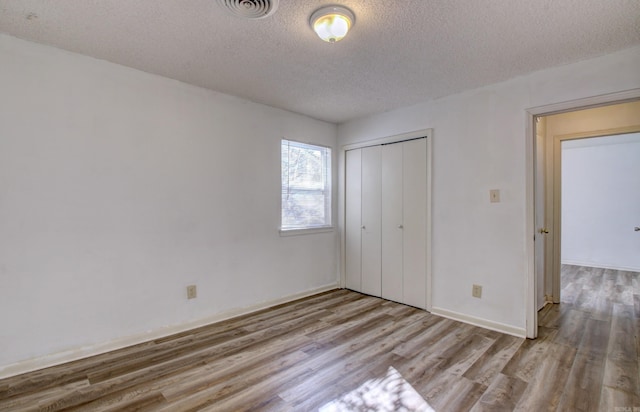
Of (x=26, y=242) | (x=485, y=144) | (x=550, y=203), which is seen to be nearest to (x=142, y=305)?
(x=26, y=242)

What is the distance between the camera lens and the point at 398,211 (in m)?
3.64

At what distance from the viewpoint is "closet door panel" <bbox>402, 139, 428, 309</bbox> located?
340cm

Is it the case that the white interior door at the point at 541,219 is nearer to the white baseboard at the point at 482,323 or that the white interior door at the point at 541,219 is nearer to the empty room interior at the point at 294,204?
the empty room interior at the point at 294,204

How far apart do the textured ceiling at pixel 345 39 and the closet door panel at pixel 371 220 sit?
118 centimetres

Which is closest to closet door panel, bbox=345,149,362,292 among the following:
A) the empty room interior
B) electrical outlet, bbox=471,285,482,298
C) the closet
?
the closet

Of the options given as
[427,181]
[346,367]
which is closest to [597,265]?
[427,181]

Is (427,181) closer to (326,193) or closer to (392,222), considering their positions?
(392,222)

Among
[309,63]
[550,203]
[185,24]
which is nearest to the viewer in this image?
[185,24]

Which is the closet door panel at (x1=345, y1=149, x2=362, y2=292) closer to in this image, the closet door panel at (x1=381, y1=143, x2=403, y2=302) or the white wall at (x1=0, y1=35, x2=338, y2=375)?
the closet door panel at (x1=381, y1=143, x2=403, y2=302)

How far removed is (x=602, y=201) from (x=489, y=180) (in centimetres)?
448

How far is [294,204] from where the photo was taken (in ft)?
12.4

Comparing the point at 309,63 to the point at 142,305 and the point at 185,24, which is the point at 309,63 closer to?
the point at 185,24

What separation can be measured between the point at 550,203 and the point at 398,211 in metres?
1.81

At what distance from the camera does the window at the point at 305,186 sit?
370 cm
